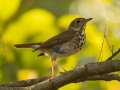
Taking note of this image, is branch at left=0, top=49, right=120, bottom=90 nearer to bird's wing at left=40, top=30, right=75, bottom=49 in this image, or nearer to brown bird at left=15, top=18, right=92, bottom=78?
brown bird at left=15, top=18, right=92, bottom=78

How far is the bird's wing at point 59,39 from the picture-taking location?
10.8 ft

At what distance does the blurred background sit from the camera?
117 inches

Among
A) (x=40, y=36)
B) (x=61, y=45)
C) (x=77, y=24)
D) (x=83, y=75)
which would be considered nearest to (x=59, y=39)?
(x=61, y=45)

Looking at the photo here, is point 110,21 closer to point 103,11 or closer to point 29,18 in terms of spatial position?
point 103,11

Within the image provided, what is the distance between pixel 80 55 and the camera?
3154 millimetres

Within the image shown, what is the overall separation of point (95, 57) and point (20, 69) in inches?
17.6

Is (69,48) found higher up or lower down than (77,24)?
lower down

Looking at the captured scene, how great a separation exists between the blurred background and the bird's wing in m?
0.12

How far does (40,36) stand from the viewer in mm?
3051

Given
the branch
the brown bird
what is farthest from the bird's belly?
the branch

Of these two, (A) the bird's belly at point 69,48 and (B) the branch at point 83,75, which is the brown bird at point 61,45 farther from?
(B) the branch at point 83,75

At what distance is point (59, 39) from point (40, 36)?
0.38 meters

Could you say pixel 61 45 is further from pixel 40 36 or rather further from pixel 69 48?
pixel 40 36

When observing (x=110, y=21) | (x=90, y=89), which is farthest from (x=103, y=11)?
(x=90, y=89)
